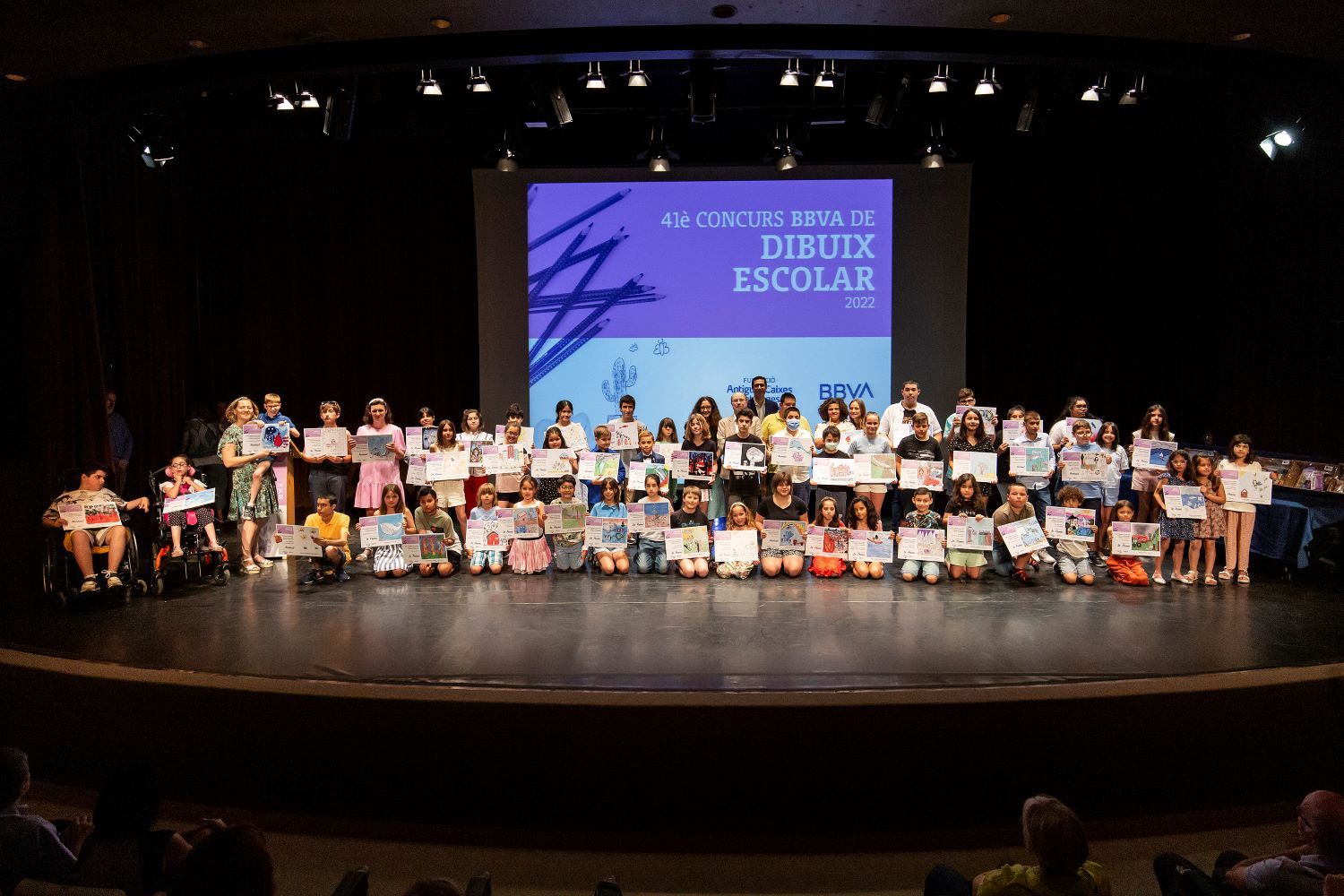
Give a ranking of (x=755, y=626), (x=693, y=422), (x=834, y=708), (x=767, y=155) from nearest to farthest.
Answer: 1. (x=834, y=708)
2. (x=755, y=626)
3. (x=693, y=422)
4. (x=767, y=155)

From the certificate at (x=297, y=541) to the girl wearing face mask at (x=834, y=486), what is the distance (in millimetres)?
3632

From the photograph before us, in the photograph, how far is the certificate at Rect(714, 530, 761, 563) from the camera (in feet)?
20.0

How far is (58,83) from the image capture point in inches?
217

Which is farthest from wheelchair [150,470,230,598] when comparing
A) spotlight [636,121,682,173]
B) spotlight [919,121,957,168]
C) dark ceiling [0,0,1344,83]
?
spotlight [919,121,957,168]

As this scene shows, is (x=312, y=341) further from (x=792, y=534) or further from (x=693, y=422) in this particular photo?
(x=792, y=534)

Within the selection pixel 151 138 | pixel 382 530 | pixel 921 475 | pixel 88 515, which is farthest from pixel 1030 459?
pixel 151 138

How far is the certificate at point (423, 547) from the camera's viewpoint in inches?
244

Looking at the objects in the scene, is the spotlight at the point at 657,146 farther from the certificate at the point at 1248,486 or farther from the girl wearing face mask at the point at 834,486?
the certificate at the point at 1248,486

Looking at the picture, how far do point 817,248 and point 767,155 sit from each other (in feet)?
3.93

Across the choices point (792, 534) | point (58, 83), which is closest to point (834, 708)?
point (792, 534)

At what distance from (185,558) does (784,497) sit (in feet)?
14.4

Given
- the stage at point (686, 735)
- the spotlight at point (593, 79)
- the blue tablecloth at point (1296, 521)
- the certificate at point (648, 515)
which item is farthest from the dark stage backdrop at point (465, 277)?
the stage at point (686, 735)

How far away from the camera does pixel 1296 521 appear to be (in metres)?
6.40

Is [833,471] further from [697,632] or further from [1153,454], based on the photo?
[1153,454]
